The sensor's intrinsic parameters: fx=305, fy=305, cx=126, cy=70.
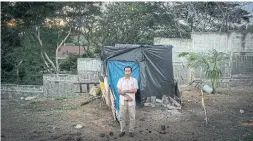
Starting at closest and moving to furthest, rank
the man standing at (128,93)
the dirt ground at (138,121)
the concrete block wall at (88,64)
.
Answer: the man standing at (128,93), the dirt ground at (138,121), the concrete block wall at (88,64)

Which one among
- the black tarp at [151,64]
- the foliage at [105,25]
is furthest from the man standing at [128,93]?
the foliage at [105,25]

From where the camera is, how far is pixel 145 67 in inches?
423

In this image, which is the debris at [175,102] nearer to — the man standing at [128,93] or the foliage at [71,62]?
the man standing at [128,93]

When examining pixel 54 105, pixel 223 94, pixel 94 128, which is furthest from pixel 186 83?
pixel 94 128

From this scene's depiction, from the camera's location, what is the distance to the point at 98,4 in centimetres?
2108

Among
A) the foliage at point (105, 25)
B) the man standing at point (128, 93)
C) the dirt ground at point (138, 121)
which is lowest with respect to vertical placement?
the dirt ground at point (138, 121)

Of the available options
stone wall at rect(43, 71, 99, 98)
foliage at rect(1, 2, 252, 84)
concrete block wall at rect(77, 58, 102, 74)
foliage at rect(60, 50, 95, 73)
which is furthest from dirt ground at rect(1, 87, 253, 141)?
foliage at rect(60, 50, 95, 73)

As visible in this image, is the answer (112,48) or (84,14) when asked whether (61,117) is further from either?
(84,14)

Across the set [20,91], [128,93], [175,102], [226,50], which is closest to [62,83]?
[20,91]

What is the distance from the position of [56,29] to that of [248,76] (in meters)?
12.6

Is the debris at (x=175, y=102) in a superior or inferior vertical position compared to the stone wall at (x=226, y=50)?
inferior

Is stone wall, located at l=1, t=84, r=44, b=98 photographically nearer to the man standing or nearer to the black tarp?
the black tarp

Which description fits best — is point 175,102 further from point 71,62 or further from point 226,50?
point 71,62

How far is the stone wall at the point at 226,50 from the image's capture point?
15.1 m
